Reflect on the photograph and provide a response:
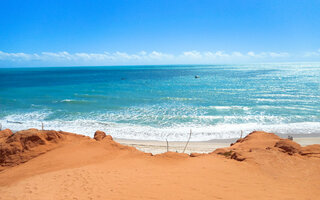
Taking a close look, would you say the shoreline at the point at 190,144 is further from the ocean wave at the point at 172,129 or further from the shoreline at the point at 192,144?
the ocean wave at the point at 172,129

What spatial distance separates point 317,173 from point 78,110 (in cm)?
2739

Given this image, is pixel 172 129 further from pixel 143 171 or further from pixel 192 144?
pixel 143 171

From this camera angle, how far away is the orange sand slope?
→ 719 cm

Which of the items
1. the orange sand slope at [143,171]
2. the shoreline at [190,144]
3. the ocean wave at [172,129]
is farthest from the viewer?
the ocean wave at [172,129]

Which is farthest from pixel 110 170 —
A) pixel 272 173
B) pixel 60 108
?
pixel 60 108

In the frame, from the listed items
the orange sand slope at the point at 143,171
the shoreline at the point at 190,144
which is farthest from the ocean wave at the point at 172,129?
the orange sand slope at the point at 143,171

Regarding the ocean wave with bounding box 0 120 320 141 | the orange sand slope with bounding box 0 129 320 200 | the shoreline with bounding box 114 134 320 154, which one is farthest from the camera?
the ocean wave with bounding box 0 120 320 141

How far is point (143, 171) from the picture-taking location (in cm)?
905

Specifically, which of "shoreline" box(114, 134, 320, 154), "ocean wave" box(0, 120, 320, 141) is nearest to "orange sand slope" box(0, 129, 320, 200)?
"shoreline" box(114, 134, 320, 154)

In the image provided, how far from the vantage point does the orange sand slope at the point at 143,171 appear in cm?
719

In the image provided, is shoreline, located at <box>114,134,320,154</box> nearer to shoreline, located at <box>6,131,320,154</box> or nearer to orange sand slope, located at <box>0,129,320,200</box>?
shoreline, located at <box>6,131,320,154</box>

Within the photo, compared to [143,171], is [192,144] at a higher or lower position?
lower

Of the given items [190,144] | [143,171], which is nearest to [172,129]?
[190,144]

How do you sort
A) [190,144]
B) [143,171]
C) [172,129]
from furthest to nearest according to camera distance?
1. [172,129]
2. [190,144]
3. [143,171]
